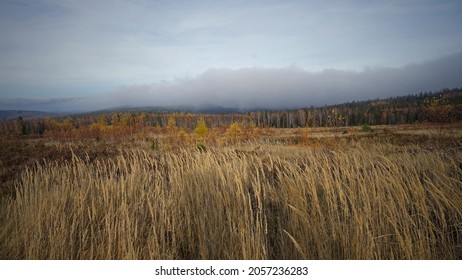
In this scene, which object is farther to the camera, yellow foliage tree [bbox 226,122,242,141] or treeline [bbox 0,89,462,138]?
yellow foliage tree [bbox 226,122,242,141]

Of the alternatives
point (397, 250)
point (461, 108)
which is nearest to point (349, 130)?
point (461, 108)

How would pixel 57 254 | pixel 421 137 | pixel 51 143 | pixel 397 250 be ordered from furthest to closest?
1. pixel 51 143
2. pixel 421 137
3. pixel 57 254
4. pixel 397 250

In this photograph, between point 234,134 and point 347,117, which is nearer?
point 347,117

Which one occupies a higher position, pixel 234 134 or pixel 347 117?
pixel 347 117

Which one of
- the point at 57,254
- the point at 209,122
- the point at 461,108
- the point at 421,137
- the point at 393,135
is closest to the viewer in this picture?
the point at 57,254

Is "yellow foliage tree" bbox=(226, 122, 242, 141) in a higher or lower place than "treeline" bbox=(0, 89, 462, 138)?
lower

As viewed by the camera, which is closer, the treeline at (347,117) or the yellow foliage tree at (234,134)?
the treeline at (347,117)

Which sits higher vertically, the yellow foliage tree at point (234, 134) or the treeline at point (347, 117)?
the treeline at point (347, 117)

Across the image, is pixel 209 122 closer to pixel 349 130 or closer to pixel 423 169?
pixel 349 130
